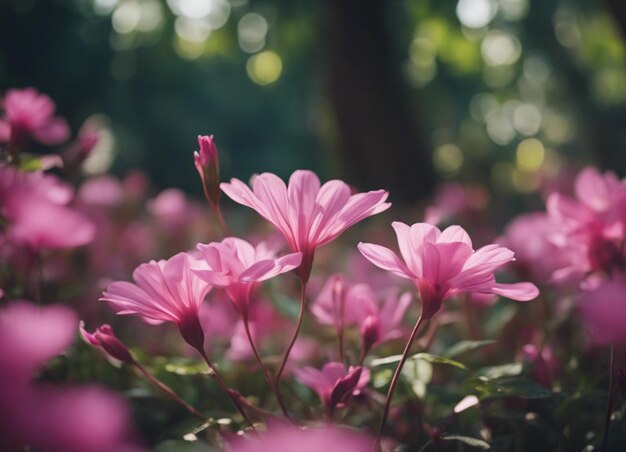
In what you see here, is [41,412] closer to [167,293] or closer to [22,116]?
[167,293]

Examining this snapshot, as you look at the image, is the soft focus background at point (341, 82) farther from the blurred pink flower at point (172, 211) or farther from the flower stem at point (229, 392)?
the flower stem at point (229, 392)

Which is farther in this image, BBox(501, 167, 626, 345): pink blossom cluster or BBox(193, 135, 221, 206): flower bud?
BBox(501, 167, 626, 345): pink blossom cluster

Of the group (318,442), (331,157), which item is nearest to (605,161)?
(331,157)

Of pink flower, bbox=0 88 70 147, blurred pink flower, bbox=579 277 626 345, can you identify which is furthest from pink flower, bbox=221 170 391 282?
pink flower, bbox=0 88 70 147

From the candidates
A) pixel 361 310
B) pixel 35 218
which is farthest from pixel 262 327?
pixel 35 218

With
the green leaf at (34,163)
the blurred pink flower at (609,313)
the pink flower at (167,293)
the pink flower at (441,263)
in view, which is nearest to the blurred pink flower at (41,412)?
the pink flower at (167,293)

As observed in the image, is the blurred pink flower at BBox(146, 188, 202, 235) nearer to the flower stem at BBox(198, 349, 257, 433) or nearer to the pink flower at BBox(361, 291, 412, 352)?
the pink flower at BBox(361, 291, 412, 352)
